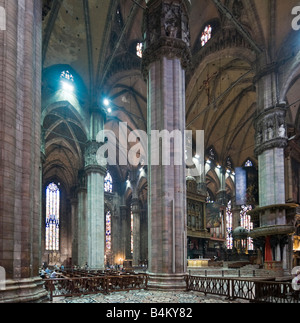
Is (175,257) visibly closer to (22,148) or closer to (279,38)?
(22,148)

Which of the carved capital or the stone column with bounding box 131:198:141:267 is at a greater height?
the carved capital

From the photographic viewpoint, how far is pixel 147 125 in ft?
53.5

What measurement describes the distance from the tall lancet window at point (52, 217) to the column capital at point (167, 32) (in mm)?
31311

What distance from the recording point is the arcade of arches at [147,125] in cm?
876

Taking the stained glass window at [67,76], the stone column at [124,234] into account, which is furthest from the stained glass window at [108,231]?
the stained glass window at [67,76]

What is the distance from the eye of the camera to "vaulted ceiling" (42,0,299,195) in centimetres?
2223

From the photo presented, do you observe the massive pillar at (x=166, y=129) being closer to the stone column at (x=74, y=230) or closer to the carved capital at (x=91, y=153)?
the carved capital at (x=91, y=153)

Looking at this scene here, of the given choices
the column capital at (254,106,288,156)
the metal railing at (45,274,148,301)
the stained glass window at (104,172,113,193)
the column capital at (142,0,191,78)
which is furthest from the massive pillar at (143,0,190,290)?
the stained glass window at (104,172,113,193)

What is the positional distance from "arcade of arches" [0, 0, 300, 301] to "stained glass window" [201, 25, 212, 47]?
118 millimetres

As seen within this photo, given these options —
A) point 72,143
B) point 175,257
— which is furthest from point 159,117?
point 72,143

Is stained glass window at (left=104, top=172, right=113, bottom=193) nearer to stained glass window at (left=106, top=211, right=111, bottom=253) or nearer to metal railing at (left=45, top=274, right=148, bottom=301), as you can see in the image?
stained glass window at (left=106, top=211, right=111, bottom=253)

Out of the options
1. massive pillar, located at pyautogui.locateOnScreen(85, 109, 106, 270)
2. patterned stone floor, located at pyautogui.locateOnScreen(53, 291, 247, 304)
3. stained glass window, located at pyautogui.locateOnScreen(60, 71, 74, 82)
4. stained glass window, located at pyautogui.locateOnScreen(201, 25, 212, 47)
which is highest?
stained glass window, located at pyautogui.locateOnScreen(201, 25, 212, 47)

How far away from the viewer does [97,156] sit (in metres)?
25.6
